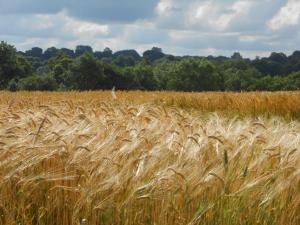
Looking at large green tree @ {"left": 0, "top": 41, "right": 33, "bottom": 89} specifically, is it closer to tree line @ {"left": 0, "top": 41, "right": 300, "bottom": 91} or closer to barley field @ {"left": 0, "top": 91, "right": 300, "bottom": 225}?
tree line @ {"left": 0, "top": 41, "right": 300, "bottom": 91}

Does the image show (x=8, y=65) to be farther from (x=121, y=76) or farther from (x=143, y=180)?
(x=143, y=180)

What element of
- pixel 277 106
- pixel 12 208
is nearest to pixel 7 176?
pixel 12 208

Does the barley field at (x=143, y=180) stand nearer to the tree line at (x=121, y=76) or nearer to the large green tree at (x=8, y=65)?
the tree line at (x=121, y=76)

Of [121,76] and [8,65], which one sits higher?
[8,65]

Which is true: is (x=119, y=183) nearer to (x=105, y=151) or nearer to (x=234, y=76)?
(x=105, y=151)

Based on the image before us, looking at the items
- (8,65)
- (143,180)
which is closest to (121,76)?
(8,65)

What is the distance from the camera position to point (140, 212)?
3459 mm

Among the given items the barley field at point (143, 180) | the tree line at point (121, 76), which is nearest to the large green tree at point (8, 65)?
the tree line at point (121, 76)

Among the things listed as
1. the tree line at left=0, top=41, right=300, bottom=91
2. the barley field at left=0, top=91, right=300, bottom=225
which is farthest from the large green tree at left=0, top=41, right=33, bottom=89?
the barley field at left=0, top=91, right=300, bottom=225

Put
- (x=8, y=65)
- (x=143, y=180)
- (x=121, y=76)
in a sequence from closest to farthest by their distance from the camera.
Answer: (x=143, y=180), (x=8, y=65), (x=121, y=76)

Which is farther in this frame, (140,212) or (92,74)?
(92,74)

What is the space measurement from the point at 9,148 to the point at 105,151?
674mm

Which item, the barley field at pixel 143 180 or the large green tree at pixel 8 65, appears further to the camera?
the large green tree at pixel 8 65

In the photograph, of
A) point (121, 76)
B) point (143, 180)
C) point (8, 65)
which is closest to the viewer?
point (143, 180)
